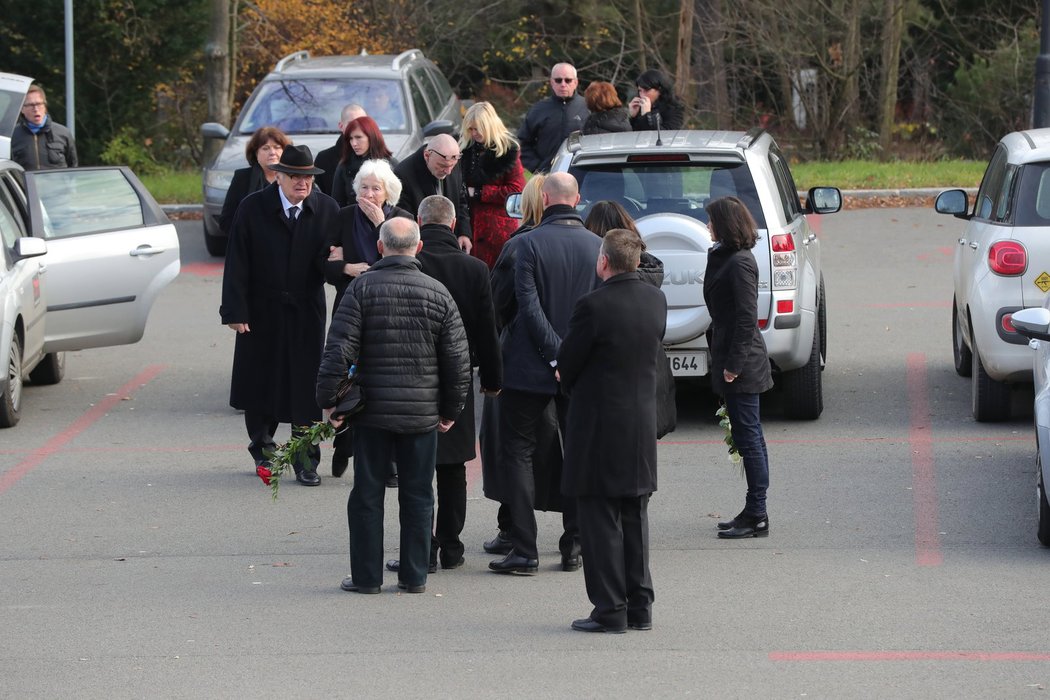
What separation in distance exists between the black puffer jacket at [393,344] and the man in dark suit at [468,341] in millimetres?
361

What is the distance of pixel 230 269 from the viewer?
366 inches

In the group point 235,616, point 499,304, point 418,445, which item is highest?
point 499,304

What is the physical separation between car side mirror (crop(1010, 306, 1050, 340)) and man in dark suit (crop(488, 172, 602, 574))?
77.0 inches

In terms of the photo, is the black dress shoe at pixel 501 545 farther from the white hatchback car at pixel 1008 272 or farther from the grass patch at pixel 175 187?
the grass patch at pixel 175 187

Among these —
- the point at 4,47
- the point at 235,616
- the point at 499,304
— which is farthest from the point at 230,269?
the point at 4,47

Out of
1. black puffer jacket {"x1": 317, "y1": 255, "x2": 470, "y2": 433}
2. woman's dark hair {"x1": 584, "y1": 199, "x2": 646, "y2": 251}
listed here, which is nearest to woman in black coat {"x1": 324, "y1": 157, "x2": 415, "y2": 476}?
woman's dark hair {"x1": 584, "y1": 199, "x2": 646, "y2": 251}

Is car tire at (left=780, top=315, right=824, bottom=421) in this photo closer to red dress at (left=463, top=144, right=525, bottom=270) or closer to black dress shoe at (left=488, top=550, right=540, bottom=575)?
red dress at (left=463, top=144, right=525, bottom=270)

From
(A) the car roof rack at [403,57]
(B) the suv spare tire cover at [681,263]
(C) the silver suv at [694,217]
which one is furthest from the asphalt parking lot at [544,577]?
(A) the car roof rack at [403,57]

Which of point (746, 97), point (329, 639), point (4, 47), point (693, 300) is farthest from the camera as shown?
point (746, 97)

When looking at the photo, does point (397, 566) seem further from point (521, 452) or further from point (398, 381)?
point (398, 381)

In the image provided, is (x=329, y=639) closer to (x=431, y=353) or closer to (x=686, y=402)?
(x=431, y=353)

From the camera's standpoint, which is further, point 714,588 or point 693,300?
point 693,300

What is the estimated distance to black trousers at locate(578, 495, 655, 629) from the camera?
6.48 metres

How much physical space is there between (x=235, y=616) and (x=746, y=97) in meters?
21.3
